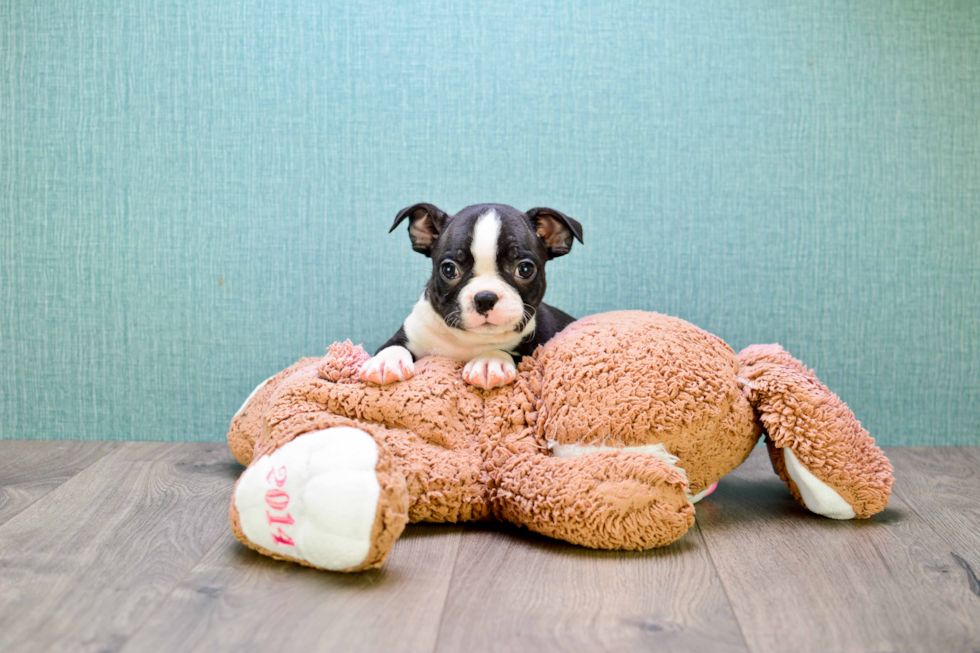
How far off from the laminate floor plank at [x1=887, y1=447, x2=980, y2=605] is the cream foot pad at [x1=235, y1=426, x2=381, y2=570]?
1.03 metres

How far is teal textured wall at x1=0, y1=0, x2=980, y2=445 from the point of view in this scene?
2.49m

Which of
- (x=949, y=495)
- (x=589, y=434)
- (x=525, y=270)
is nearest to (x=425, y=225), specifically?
(x=525, y=270)

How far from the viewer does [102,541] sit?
158 cm

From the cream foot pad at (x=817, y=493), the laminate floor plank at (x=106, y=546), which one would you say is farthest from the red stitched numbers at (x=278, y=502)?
the cream foot pad at (x=817, y=493)

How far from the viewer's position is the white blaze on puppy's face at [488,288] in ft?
5.79

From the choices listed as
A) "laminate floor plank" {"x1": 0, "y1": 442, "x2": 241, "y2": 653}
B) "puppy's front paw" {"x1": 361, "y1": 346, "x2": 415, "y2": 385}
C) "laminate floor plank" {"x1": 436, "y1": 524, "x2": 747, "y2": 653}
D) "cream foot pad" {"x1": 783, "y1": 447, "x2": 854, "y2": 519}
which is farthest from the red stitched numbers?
"cream foot pad" {"x1": 783, "y1": 447, "x2": 854, "y2": 519}

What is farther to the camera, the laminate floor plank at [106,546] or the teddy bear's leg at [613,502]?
the teddy bear's leg at [613,502]

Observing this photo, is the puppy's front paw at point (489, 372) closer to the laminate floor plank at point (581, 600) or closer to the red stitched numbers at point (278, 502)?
the laminate floor plank at point (581, 600)

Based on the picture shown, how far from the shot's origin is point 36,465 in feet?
7.26

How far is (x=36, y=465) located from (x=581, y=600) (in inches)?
65.8

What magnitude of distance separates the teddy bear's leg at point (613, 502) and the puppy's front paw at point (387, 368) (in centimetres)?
41

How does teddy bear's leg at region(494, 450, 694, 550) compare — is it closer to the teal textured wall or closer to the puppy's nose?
the puppy's nose

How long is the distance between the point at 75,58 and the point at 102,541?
1.63m

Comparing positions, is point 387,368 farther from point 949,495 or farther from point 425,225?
point 949,495
